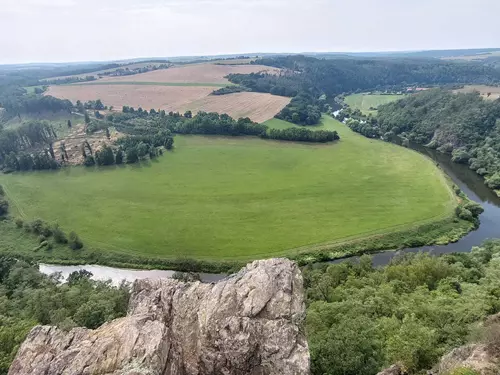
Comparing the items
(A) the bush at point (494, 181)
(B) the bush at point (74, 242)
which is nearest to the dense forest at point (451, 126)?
(A) the bush at point (494, 181)

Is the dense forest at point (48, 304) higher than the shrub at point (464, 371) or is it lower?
lower

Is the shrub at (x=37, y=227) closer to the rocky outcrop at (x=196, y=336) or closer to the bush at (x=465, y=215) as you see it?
the rocky outcrop at (x=196, y=336)

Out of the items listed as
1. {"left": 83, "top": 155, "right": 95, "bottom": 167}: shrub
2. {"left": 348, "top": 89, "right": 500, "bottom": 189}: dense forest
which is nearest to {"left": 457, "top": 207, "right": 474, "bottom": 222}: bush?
{"left": 348, "top": 89, "right": 500, "bottom": 189}: dense forest

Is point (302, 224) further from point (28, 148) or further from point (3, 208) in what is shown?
point (28, 148)

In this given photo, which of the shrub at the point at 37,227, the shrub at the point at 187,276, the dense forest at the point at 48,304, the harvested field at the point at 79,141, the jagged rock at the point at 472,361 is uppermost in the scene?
the jagged rock at the point at 472,361

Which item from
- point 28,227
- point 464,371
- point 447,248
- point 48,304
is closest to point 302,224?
point 447,248

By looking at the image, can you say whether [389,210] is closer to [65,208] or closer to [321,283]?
[321,283]

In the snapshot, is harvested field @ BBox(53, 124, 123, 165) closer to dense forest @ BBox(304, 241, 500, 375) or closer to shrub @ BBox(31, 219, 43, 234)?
shrub @ BBox(31, 219, 43, 234)
